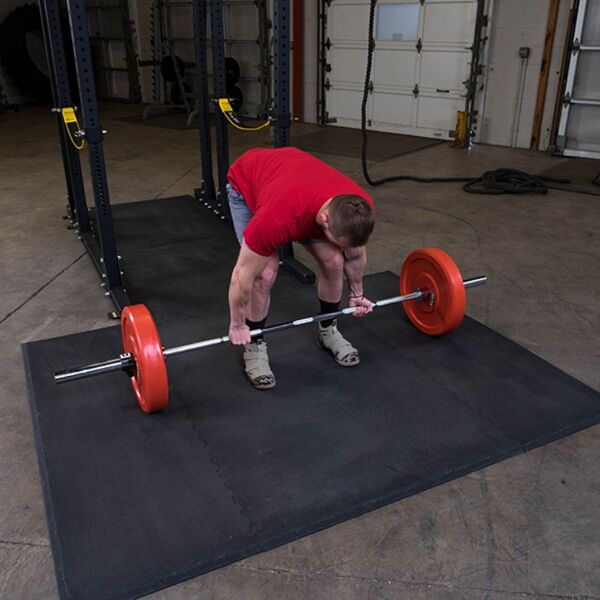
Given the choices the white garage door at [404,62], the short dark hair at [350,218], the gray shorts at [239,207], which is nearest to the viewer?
the short dark hair at [350,218]

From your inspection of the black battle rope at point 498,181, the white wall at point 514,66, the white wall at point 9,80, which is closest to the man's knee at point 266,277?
the black battle rope at point 498,181

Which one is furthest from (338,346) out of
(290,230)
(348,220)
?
(348,220)

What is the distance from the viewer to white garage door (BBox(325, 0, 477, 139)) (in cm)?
638

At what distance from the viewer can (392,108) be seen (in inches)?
282

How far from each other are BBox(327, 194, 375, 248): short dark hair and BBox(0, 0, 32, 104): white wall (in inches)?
371

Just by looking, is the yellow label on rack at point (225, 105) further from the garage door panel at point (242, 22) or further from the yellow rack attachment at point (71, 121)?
the garage door panel at point (242, 22)

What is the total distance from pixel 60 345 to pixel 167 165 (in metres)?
3.60

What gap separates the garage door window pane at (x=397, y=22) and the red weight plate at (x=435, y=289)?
5.03 metres

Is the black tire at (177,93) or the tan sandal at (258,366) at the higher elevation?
the black tire at (177,93)

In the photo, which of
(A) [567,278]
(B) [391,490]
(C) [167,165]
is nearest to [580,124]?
(A) [567,278]

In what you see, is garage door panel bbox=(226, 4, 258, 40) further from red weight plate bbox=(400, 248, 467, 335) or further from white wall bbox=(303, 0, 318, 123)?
red weight plate bbox=(400, 248, 467, 335)

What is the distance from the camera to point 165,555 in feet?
5.02

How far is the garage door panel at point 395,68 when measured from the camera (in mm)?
6810

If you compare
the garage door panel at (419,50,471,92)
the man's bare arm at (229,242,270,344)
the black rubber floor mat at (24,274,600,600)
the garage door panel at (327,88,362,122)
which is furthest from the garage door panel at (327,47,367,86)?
the man's bare arm at (229,242,270,344)
